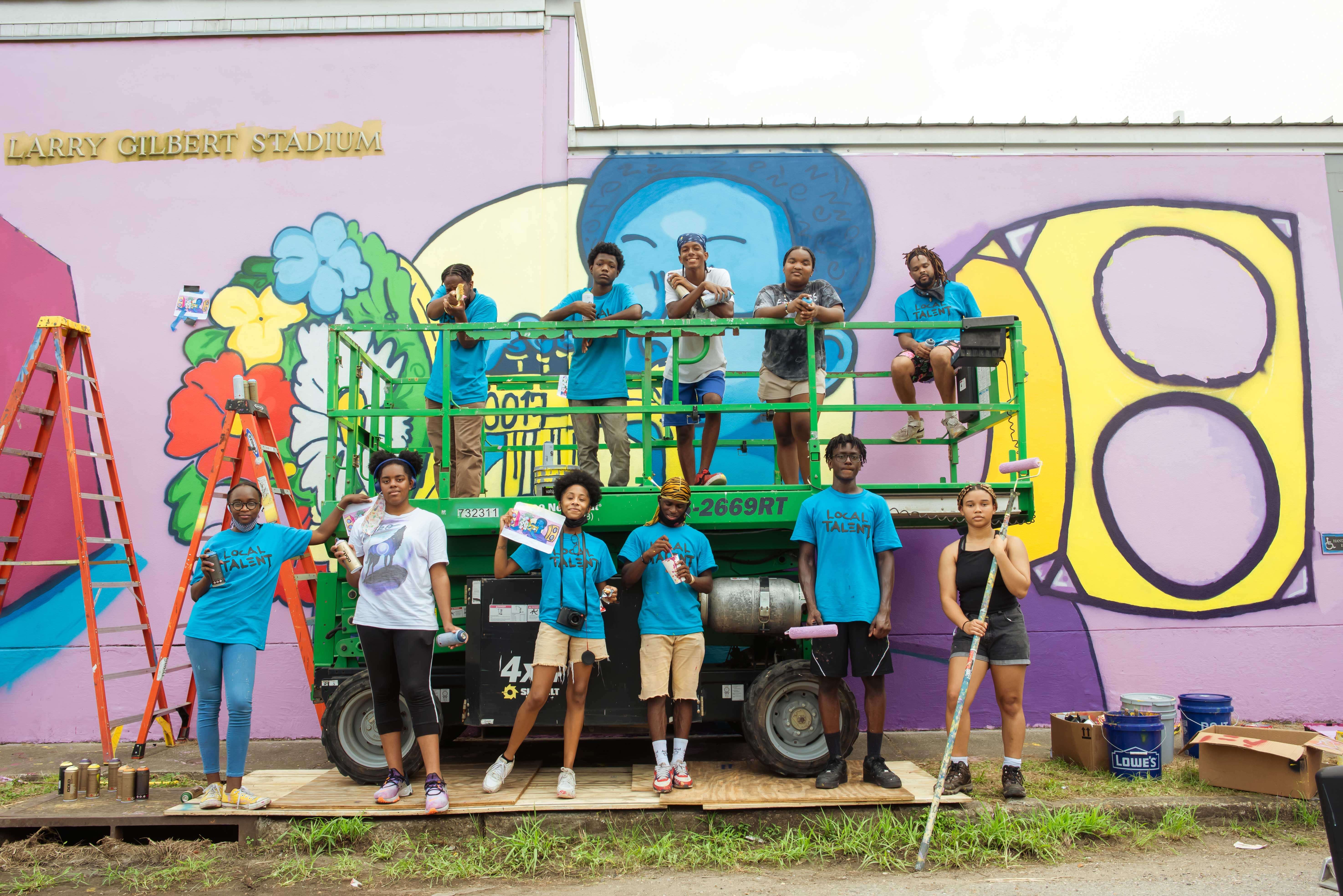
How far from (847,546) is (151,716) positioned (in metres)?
5.30

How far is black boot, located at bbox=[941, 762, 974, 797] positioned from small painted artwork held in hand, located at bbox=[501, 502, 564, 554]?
271cm

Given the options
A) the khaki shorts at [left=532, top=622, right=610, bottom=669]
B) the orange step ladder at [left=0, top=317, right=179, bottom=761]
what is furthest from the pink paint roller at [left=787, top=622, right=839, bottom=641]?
the orange step ladder at [left=0, top=317, right=179, bottom=761]

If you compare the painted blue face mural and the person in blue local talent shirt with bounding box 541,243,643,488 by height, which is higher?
the painted blue face mural

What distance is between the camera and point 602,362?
236 inches

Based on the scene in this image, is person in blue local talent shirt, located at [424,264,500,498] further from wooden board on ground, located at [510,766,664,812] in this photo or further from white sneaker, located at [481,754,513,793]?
wooden board on ground, located at [510,766,664,812]

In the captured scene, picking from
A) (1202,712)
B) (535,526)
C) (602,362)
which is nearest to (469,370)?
(602,362)

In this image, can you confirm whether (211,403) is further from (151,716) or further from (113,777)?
(113,777)

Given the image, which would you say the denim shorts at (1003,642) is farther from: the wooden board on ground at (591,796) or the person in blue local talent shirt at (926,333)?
the wooden board on ground at (591,796)

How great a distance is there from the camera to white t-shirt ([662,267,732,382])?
246 inches

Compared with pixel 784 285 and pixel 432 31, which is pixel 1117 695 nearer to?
pixel 784 285

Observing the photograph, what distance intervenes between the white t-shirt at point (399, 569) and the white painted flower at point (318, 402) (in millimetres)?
2886

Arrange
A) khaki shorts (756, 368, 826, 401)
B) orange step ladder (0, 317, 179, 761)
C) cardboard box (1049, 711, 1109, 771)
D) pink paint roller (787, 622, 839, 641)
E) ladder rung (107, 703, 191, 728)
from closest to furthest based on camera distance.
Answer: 1. pink paint roller (787, 622, 839, 641)
2. cardboard box (1049, 711, 1109, 771)
3. khaki shorts (756, 368, 826, 401)
4. orange step ladder (0, 317, 179, 761)
5. ladder rung (107, 703, 191, 728)

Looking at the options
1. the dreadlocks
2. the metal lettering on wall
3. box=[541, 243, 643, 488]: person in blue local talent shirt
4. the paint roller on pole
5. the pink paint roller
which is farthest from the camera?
the metal lettering on wall

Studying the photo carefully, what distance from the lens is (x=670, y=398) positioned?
6.14m
